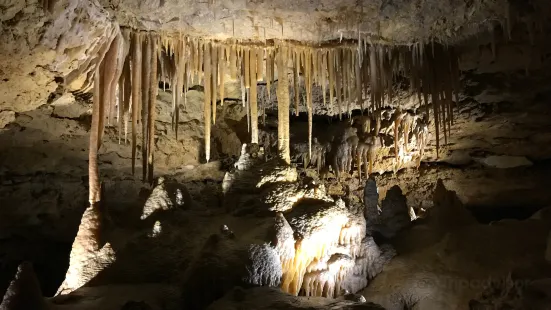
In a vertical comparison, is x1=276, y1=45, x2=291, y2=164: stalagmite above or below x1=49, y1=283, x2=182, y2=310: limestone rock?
above

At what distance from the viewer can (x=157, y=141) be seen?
907 cm

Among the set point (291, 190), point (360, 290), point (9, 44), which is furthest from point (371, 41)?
point (9, 44)

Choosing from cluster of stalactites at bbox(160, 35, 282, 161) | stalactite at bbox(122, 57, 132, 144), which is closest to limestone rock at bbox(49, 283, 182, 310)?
cluster of stalactites at bbox(160, 35, 282, 161)

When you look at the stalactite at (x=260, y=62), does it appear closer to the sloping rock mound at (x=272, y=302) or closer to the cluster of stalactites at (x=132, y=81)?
the cluster of stalactites at (x=132, y=81)

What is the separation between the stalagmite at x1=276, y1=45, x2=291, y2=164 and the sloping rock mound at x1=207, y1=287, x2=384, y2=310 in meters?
2.74

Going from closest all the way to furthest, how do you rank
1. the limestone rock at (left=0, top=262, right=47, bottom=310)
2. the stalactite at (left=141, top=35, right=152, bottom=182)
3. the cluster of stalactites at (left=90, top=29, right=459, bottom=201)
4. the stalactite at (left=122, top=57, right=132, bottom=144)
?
the limestone rock at (left=0, top=262, right=47, bottom=310) → the stalactite at (left=141, top=35, right=152, bottom=182) → the cluster of stalactites at (left=90, top=29, right=459, bottom=201) → the stalactite at (left=122, top=57, right=132, bottom=144)

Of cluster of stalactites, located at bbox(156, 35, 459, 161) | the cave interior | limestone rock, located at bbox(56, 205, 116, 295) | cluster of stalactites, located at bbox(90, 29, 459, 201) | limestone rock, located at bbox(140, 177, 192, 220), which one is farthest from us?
cluster of stalactites, located at bbox(156, 35, 459, 161)

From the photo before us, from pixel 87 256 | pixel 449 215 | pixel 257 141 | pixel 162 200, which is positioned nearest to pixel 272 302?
pixel 87 256

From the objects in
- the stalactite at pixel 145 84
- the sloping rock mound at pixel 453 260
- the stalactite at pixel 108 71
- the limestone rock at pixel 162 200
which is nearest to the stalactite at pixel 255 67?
the stalactite at pixel 145 84

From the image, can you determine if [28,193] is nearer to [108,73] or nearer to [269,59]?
[108,73]

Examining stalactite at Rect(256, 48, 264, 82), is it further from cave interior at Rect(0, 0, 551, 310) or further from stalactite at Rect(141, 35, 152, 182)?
stalactite at Rect(141, 35, 152, 182)

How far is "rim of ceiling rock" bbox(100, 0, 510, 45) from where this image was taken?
225 inches

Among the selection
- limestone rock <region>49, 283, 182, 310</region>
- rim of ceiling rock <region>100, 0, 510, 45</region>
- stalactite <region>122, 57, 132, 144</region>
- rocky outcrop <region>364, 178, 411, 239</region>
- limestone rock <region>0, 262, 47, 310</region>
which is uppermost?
rim of ceiling rock <region>100, 0, 510, 45</region>

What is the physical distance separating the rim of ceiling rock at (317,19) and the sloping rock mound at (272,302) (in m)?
3.26
